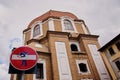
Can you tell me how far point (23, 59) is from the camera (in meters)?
3.17

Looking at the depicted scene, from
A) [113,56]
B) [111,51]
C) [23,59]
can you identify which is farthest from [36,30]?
[23,59]

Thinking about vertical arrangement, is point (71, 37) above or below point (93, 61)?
above

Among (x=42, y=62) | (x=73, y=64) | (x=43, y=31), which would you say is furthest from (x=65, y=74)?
(x=43, y=31)

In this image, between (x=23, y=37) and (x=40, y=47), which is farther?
(x=23, y=37)

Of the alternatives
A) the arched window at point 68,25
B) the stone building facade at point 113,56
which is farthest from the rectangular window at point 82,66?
the arched window at point 68,25

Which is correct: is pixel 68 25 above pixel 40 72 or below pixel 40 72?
above

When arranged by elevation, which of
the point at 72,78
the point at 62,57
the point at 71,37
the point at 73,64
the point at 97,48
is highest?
the point at 71,37

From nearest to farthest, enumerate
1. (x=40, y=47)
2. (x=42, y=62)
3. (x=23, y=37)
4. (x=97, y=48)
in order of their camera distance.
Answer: (x=42, y=62) < (x=40, y=47) < (x=97, y=48) < (x=23, y=37)

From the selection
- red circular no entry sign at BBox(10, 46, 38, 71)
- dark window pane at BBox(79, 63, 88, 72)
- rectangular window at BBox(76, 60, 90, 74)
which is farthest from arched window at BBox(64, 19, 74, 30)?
red circular no entry sign at BBox(10, 46, 38, 71)

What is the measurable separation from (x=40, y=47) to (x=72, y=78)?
5711mm

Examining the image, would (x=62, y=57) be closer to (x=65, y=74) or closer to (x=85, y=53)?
(x=65, y=74)

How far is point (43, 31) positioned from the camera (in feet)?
72.8

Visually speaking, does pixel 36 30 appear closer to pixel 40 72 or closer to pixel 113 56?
pixel 40 72

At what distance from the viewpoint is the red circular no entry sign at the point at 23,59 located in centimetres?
303
